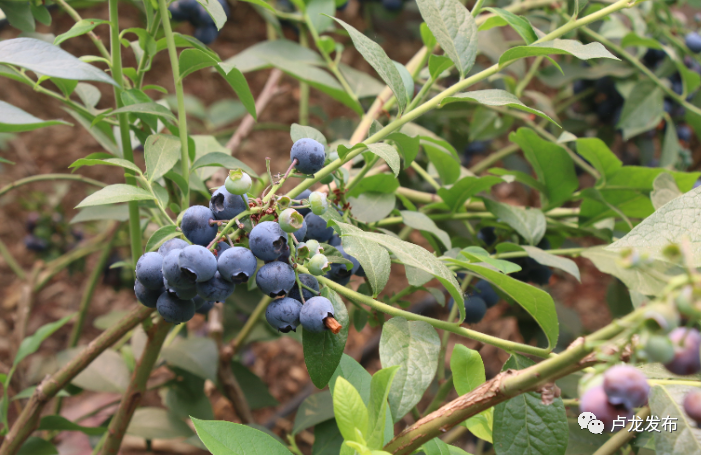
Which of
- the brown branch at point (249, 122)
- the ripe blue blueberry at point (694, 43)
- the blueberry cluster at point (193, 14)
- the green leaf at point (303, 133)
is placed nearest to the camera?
the green leaf at point (303, 133)

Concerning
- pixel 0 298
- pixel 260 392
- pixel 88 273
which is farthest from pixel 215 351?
pixel 0 298

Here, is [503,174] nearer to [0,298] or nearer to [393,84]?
[393,84]

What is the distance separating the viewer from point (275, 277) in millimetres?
528

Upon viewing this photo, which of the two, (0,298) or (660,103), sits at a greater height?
(660,103)

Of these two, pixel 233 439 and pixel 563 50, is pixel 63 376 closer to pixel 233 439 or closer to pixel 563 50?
pixel 233 439

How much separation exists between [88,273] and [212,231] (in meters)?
1.96

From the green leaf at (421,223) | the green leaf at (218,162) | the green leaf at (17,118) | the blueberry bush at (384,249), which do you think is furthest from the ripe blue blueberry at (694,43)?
the green leaf at (17,118)

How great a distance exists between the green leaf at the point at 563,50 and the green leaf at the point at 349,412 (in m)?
0.44

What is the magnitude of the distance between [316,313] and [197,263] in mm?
127

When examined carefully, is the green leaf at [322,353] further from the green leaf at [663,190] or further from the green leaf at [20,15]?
the green leaf at [20,15]

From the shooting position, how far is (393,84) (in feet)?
2.10

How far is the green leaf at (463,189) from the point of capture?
2.69ft

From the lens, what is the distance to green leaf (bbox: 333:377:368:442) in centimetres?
48

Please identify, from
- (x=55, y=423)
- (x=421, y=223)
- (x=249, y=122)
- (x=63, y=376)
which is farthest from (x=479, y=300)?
(x=249, y=122)
